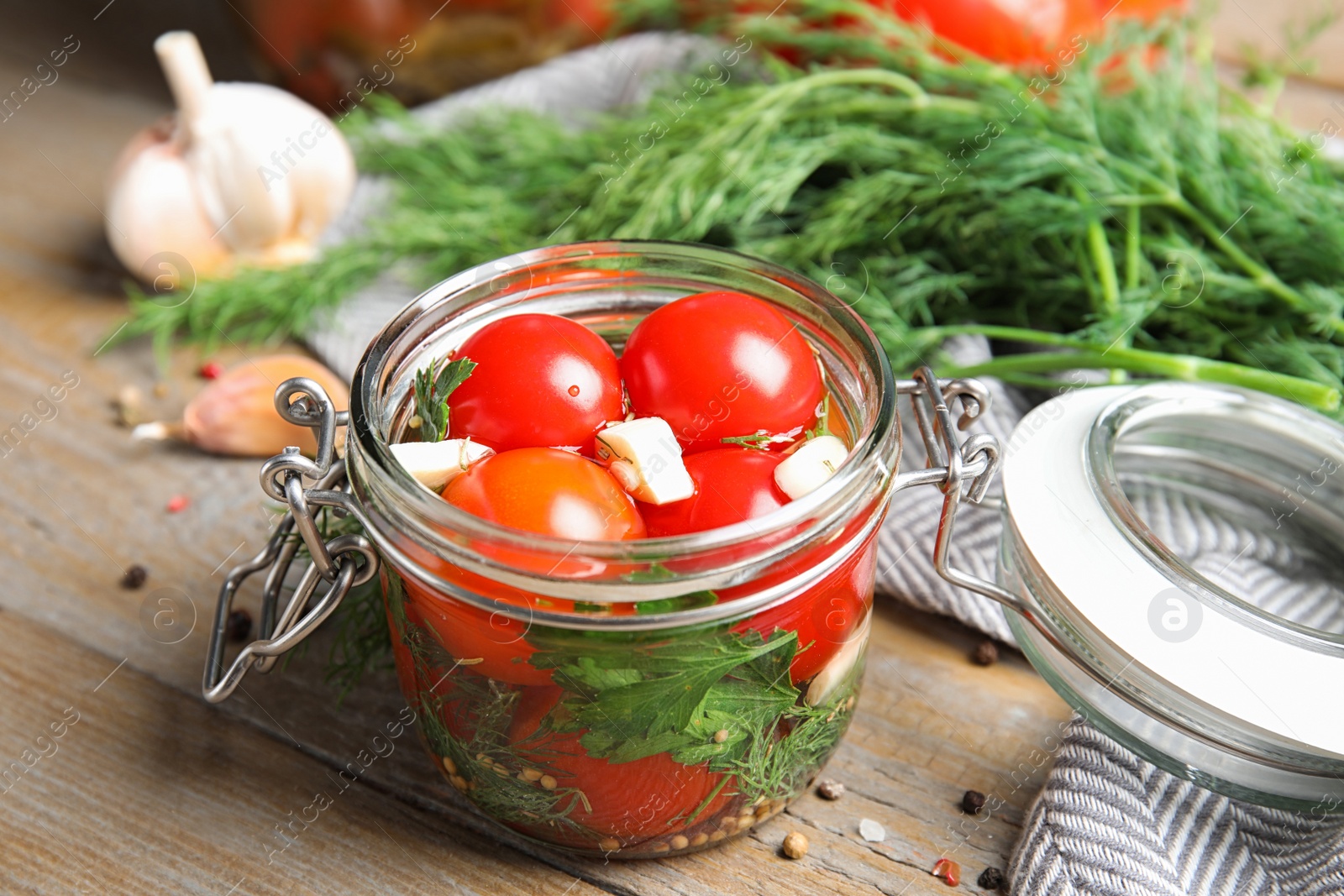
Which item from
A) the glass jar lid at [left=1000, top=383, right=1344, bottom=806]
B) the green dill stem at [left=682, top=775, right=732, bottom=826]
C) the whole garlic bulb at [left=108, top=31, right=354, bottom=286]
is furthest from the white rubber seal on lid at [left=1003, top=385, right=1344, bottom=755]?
the whole garlic bulb at [left=108, top=31, right=354, bottom=286]

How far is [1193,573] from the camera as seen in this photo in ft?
2.37

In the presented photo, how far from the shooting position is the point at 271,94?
1366mm

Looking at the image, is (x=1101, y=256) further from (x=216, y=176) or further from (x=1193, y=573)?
(x=216, y=176)

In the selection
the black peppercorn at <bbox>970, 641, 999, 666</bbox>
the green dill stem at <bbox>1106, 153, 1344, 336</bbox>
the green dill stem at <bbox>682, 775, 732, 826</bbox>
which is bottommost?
the black peppercorn at <bbox>970, 641, 999, 666</bbox>

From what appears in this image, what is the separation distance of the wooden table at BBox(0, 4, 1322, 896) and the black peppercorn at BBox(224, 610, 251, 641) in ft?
0.08

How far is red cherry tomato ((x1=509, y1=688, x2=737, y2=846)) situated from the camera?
645 millimetres

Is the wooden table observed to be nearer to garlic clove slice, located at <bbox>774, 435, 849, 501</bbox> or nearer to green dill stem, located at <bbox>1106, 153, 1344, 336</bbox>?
garlic clove slice, located at <bbox>774, 435, 849, 501</bbox>

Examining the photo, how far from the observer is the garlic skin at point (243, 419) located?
109cm

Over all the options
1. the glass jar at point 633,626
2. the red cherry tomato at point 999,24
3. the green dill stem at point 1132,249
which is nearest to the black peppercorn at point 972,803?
the glass jar at point 633,626

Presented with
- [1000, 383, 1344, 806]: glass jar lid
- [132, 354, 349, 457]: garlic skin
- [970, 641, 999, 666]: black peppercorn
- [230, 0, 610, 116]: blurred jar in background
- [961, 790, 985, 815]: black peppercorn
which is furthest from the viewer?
[230, 0, 610, 116]: blurred jar in background

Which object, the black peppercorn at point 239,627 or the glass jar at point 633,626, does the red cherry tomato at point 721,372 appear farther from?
the black peppercorn at point 239,627

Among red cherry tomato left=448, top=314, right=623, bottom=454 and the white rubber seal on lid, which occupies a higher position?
red cherry tomato left=448, top=314, right=623, bottom=454

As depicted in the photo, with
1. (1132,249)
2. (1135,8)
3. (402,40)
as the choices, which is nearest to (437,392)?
(1132,249)

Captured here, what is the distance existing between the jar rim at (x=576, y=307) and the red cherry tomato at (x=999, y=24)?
0.80m
